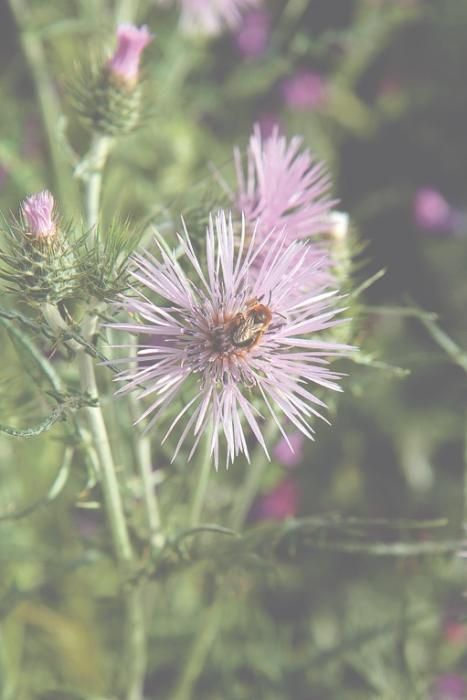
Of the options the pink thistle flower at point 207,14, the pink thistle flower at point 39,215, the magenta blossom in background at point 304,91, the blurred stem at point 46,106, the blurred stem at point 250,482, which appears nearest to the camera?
the pink thistle flower at point 39,215

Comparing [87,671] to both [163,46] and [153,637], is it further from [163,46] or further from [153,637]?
[163,46]

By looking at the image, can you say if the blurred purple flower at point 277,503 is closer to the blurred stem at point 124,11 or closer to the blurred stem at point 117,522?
the blurred stem at point 117,522

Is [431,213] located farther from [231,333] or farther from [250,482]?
[231,333]

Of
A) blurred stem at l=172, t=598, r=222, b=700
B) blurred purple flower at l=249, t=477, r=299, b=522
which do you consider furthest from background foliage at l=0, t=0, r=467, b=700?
blurred purple flower at l=249, t=477, r=299, b=522

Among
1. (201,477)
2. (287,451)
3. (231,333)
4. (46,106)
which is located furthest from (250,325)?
(46,106)

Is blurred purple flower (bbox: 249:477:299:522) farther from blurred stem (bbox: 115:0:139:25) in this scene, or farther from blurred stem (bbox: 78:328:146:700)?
blurred stem (bbox: 115:0:139:25)

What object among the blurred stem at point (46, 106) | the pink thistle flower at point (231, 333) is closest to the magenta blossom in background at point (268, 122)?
the blurred stem at point (46, 106)
